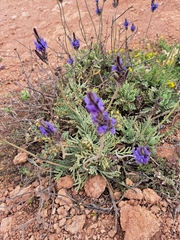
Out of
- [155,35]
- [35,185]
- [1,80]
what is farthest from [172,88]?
[1,80]

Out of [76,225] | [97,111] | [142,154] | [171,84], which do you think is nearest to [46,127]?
[97,111]

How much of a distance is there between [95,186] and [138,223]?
45cm

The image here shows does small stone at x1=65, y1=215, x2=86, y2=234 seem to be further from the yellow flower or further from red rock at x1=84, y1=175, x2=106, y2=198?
the yellow flower

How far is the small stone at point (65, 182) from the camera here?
220cm

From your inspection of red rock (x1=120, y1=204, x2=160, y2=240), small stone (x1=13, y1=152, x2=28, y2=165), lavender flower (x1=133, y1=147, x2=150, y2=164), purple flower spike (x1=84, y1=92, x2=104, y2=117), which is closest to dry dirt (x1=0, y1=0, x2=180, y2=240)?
red rock (x1=120, y1=204, x2=160, y2=240)

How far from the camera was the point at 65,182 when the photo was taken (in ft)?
7.27

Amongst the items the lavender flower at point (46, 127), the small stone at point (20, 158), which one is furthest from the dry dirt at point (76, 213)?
the lavender flower at point (46, 127)

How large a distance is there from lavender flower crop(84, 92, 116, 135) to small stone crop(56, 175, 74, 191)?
3.18ft

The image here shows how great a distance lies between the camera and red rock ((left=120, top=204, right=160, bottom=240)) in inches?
72.6

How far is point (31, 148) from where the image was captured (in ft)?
8.64

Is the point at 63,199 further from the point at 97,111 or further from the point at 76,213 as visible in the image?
the point at 97,111

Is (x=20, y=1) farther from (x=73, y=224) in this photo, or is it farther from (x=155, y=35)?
(x=73, y=224)

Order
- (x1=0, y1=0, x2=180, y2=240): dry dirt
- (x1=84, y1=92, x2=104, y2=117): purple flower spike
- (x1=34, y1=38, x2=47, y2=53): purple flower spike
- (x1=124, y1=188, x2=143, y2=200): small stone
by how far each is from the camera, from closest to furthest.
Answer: (x1=84, y1=92, x2=104, y2=117): purple flower spike < (x1=34, y1=38, x2=47, y2=53): purple flower spike < (x1=0, y1=0, x2=180, y2=240): dry dirt < (x1=124, y1=188, x2=143, y2=200): small stone

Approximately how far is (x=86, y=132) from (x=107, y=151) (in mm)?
295
